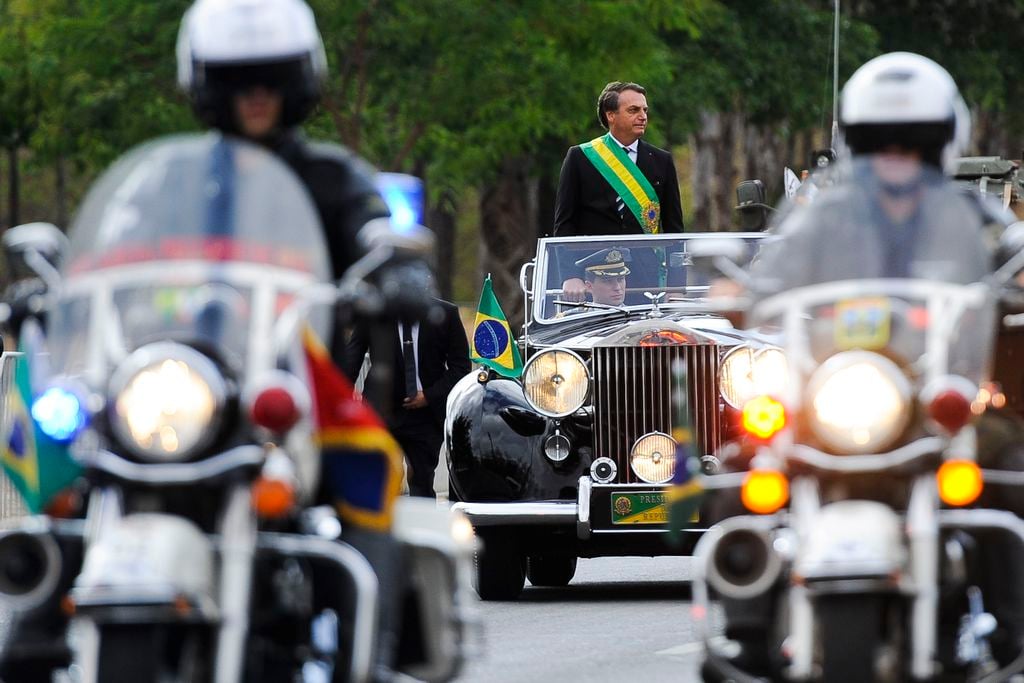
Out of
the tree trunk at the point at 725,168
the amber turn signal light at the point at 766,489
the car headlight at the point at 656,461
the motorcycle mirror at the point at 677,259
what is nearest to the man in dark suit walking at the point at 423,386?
the motorcycle mirror at the point at 677,259

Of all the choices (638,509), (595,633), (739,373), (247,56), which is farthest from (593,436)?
(247,56)

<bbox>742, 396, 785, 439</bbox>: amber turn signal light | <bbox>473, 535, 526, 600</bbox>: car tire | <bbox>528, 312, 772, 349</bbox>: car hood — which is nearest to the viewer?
<bbox>742, 396, 785, 439</bbox>: amber turn signal light

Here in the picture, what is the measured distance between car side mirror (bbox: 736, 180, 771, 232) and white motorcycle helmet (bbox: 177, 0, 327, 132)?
507 centimetres

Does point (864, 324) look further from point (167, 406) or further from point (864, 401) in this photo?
point (167, 406)

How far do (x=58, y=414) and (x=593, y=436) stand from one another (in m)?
6.70

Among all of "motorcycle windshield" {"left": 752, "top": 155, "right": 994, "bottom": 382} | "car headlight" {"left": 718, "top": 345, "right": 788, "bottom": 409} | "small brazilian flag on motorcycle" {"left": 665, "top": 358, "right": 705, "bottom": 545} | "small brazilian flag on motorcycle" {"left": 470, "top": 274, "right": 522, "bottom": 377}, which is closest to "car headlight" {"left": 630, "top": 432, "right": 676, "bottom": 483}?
"car headlight" {"left": 718, "top": 345, "right": 788, "bottom": 409}

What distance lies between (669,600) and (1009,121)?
3466 cm

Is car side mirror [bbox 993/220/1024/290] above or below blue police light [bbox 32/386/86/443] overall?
above

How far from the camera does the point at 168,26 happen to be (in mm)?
25984

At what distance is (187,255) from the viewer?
561 cm

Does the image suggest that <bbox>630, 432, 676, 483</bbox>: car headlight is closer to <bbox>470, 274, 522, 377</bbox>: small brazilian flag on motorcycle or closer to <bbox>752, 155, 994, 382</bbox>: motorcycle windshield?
<bbox>470, 274, 522, 377</bbox>: small brazilian flag on motorcycle

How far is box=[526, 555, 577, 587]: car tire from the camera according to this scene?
43.9 ft

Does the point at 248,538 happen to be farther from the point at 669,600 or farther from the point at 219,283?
the point at 669,600

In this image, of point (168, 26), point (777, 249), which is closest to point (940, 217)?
point (777, 249)
